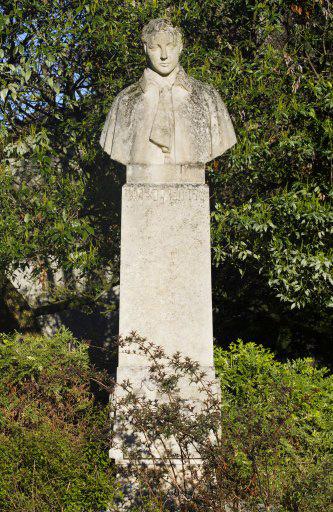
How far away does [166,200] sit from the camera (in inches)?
248

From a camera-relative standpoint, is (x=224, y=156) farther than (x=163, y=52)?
Yes

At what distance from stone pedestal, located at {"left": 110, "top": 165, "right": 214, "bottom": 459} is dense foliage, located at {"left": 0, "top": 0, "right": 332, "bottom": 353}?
1.55 metres

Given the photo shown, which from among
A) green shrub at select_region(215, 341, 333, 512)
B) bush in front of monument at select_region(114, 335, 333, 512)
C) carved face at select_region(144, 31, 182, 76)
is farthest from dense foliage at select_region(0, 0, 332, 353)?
bush in front of monument at select_region(114, 335, 333, 512)

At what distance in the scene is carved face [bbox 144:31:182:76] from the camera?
643 centimetres

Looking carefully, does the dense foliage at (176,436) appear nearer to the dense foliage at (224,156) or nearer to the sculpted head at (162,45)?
the dense foliage at (224,156)

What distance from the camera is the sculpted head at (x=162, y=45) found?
6.44 meters

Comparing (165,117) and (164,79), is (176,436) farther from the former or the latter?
(164,79)

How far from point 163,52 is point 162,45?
0.18 ft

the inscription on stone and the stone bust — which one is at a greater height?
the stone bust

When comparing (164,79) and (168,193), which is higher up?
(164,79)

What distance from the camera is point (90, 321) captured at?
11.7 m

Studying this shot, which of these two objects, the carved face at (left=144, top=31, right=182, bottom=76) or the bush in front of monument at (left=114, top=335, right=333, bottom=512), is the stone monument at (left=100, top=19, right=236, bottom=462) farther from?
the bush in front of monument at (left=114, top=335, right=333, bottom=512)

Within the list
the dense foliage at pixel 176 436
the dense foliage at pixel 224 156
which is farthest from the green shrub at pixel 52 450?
the dense foliage at pixel 224 156


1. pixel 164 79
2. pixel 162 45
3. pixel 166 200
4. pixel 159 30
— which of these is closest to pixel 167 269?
pixel 166 200
